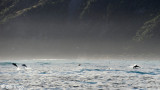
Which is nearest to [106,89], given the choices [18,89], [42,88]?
[42,88]

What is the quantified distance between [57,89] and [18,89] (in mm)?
4161

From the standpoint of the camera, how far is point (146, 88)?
115 feet

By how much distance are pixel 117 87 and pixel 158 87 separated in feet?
14.9

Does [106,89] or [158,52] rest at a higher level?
[158,52]

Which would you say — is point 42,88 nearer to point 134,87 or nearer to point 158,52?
point 134,87

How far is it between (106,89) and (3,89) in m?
10.9

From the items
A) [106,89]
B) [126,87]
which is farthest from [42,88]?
[126,87]

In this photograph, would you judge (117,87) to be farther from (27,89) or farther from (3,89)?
(3,89)

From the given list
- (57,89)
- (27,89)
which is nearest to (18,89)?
(27,89)

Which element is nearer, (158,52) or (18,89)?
(18,89)

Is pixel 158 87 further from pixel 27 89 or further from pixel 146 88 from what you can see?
pixel 27 89

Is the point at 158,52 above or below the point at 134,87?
above

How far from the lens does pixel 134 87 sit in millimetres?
35938

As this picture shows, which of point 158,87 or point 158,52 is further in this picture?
point 158,52
